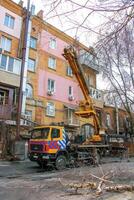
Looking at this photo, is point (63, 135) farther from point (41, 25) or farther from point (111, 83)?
point (111, 83)

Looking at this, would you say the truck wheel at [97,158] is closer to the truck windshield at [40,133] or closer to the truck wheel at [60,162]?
the truck wheel at [60,162]

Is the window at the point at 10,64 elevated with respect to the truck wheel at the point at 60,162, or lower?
elevated

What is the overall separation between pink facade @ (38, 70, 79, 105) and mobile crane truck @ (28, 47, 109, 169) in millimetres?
9842

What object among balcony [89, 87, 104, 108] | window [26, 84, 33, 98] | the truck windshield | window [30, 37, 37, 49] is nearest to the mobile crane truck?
the truck windshield

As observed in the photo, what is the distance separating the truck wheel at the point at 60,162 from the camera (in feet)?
48.1

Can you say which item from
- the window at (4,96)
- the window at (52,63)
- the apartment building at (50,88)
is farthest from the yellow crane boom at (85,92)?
the window at (52,63)

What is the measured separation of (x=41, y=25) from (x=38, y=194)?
516cm

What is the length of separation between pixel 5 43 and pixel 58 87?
7.99m

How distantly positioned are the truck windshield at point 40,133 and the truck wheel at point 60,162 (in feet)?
5.16

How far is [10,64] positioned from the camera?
72.8 feet

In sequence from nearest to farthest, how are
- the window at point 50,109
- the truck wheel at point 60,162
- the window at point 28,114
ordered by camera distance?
the truck wheel at point 60,162
the window at point 28,114
the window at point 50,109

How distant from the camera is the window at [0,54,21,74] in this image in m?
21.7

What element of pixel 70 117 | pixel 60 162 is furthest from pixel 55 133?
pixel 70 117

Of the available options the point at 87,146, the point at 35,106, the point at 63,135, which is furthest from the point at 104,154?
the point at 35,106
